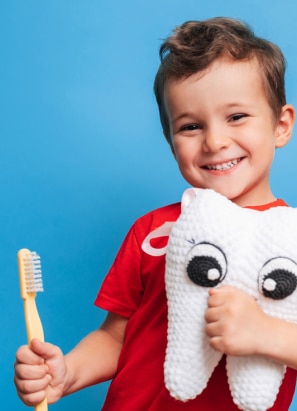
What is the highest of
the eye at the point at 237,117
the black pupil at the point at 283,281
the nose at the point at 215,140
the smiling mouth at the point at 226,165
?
the eye at the point at 237,117

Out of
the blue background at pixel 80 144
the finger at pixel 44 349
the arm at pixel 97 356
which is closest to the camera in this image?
the finger at pixel 44 349

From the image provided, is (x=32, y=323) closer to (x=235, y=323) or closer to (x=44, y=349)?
(x=44, y=349)

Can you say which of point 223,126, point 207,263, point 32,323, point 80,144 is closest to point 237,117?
point 223,126

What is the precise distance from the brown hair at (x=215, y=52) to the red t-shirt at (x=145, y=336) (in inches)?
6.7

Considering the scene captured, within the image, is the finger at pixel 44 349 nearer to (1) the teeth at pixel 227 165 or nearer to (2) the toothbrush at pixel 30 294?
(2) the toothbrush at pixel 30 294

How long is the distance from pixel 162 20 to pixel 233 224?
869 millimetres

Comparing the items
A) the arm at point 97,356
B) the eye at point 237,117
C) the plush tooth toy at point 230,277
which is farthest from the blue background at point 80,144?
the plush tooth toy at point 230,277

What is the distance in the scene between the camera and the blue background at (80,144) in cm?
151

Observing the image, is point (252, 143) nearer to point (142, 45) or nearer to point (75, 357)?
point (75, 357)

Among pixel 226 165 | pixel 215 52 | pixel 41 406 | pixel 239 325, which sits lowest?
pixel 41 406

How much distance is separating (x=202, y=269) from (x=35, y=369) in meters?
0.26

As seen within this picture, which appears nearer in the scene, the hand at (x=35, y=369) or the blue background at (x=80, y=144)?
the hand at (x=35, y=369)

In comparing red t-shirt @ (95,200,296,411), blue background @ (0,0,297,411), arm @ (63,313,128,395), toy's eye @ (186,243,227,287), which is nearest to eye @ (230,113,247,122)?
red t-shirt @ (95,200,296,411)

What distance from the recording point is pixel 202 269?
78cm
